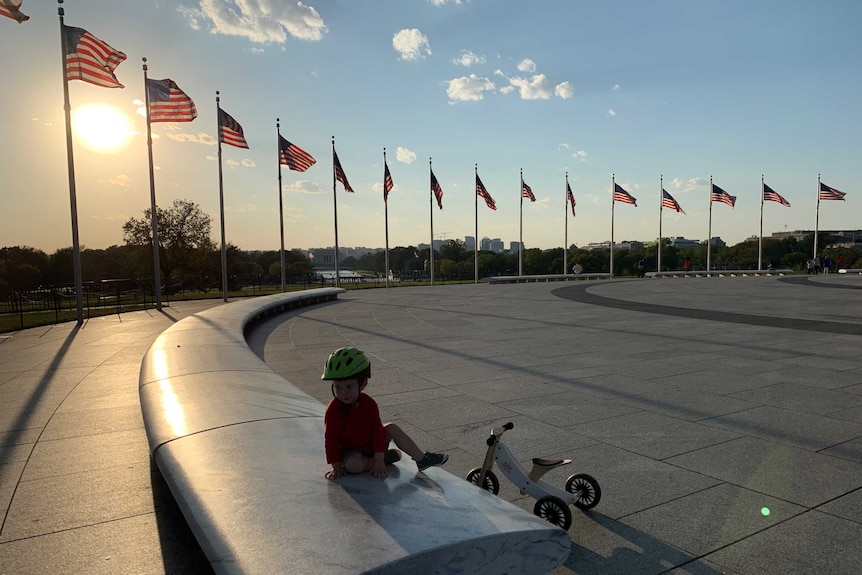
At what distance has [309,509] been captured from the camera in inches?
117

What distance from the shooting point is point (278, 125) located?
93.6ft

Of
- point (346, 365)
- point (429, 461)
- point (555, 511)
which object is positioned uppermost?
point (346, 365)

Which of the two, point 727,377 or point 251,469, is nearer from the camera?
point 251,469

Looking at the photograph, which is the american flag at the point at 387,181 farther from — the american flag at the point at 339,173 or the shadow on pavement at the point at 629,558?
the shadow on pavement at the point at 629,558

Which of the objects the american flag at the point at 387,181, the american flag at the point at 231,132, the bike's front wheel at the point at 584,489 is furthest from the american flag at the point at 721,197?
the bike's front wheel at the point at 584,489

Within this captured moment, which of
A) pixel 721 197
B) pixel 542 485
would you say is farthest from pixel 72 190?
pixel 721 197

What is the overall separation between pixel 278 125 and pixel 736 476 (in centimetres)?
2788

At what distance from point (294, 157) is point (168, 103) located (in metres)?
6.48

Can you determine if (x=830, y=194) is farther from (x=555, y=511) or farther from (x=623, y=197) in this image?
(x=555, y=511)

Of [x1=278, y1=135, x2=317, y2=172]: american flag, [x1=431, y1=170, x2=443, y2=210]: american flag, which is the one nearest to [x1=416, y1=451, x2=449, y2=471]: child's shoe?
[x1=278, y1=135, x2=317, y2=172]: american flag

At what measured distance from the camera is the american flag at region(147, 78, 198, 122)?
21516mm

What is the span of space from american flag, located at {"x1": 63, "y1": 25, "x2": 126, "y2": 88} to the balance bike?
18.8 metres

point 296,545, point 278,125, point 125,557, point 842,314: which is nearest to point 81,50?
point 278,125

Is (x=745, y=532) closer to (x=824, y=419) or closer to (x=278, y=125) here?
(x=824, y=419)
